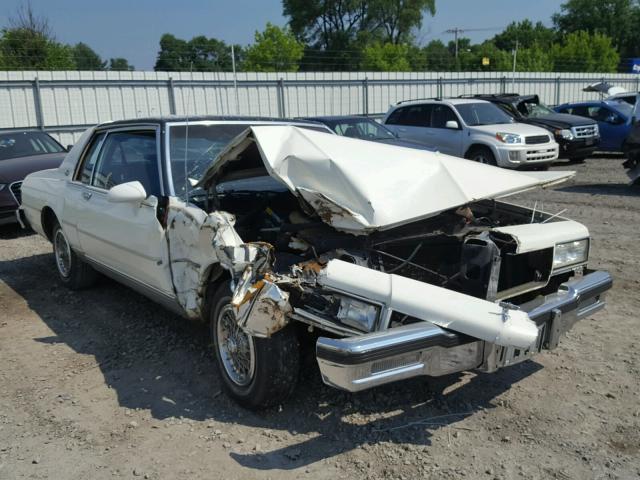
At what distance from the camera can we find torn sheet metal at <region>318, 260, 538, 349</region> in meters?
2.91

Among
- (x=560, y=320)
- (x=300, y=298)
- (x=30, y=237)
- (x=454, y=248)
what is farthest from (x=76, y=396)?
(x=30, y=237)

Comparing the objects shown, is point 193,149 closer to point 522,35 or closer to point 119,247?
point 119,247

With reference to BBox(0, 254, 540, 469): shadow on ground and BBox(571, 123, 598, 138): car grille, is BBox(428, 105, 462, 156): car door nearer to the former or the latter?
BBox(571, 123, 598, 138): car grille

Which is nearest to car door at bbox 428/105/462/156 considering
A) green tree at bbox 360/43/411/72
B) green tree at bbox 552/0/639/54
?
green tree at bbox 360/43/411/72

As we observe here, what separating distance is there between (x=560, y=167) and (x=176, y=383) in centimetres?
1367

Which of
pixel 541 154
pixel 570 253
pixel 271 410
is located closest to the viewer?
pixel 271 410

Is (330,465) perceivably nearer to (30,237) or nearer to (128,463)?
(128,463)

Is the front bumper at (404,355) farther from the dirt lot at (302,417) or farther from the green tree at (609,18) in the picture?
the green tree at (609,18)

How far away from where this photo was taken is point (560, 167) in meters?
15.4

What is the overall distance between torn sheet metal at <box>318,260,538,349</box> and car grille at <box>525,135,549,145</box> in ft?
35.5

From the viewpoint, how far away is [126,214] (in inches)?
183

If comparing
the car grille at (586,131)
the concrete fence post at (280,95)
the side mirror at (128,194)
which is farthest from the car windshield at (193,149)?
the concrete fence post at (280,95)

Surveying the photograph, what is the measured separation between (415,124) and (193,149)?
1077cm

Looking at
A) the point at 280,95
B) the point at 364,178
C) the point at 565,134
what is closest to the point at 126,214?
the point at 364,178
